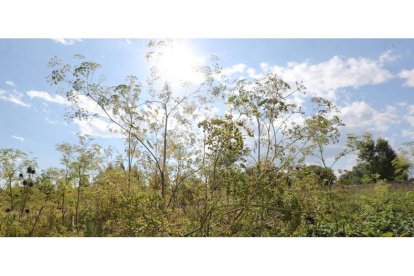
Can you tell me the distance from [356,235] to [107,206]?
3.41m

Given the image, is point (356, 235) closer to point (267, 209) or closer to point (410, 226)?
point (410, 226)

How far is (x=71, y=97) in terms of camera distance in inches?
206

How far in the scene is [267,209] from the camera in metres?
5.05

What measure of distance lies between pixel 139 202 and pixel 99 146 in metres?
2.29
